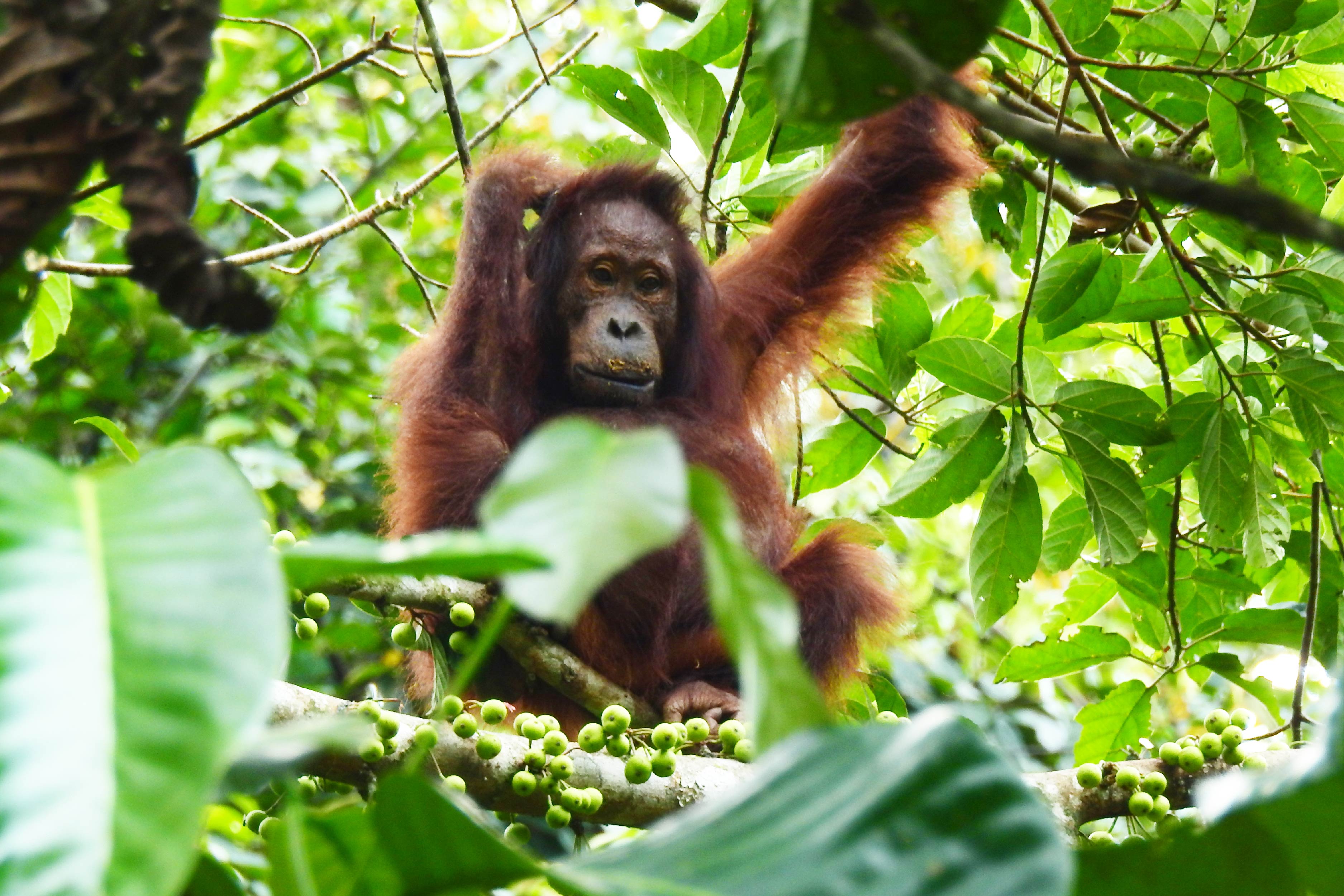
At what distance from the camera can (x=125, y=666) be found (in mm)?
715

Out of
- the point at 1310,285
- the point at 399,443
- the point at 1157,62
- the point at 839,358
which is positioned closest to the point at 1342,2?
the point at 1157,62

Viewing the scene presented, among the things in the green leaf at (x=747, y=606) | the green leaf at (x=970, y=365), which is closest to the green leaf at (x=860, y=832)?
the green leaf at (x=747, y=606)

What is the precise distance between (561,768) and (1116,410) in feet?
5.02

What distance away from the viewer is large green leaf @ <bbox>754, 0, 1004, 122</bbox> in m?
1.20

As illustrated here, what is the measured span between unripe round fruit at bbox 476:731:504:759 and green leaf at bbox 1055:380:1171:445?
1530 mm

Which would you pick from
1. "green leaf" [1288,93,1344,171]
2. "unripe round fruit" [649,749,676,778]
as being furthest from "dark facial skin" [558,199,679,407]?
"green leaf" [1288,93,1344,171]

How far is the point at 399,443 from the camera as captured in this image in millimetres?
3479

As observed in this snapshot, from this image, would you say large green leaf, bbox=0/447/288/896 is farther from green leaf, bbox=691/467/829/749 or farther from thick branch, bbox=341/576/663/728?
thick branch, bbox=341/576/663/728

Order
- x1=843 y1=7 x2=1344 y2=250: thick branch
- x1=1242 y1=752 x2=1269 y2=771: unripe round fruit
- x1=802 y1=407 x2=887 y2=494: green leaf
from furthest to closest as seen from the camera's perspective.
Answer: x1=802 y1=407 x2=887 y2=494: green leaf < x1=1242 y1=752 x2=1269 y2=771: unripe round fruit < x1=843 y1=7 x2=1344 y2=250: thick branch

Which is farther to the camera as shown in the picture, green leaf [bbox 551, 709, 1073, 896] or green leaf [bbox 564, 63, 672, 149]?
green leaf [bbox 564, 63, 672, 149]

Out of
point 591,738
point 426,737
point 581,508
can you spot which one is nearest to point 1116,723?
point 591,738

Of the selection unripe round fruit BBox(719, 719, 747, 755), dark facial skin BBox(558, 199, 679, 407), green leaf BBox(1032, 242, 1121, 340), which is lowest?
unripe round fruit BBox(719, 719, 747, 755)

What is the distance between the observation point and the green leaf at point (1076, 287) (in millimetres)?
2824

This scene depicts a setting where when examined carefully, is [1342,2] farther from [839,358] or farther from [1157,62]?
[839,358]
